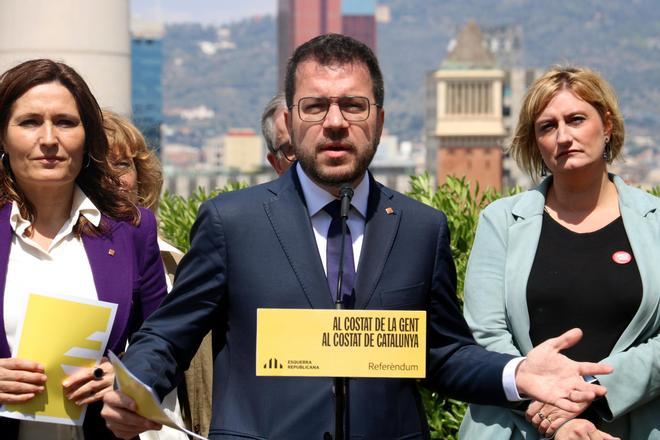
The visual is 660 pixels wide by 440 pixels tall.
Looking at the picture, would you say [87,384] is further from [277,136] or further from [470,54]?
[470,54]

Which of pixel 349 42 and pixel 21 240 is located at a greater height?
pixel 349 42

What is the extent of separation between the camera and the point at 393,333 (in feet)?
9.23

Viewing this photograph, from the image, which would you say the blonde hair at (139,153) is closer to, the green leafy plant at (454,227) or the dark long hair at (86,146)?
the dark long hair at (86,146)

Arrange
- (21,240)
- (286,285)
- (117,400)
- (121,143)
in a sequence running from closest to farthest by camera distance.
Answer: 1. (117,400)
2. (286,285)
3. (21,240)
4. (121,143)

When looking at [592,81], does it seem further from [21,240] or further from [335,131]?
[21,240]

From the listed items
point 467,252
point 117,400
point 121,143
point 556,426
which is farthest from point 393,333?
point 467,252

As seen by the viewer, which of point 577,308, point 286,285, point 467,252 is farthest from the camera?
point 467,252

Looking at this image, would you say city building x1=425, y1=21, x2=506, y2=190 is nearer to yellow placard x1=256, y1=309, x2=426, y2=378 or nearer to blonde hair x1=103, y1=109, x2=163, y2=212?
blonde hair x1=103, y1=109, x2=163, y2=212

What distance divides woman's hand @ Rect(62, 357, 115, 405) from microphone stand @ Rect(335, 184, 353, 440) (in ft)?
2.20

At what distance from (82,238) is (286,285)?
72 cm

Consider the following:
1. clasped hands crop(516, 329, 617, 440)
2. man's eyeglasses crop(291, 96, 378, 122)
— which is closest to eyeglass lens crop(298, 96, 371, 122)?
man's eyeglasses crop(291, 96, 378, 122)

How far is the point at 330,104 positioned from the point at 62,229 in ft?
2.96

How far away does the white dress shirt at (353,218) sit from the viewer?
10.1ft

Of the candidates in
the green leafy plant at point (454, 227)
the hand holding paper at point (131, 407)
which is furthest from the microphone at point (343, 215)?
A: the green leafy plant at point (454, 227)
